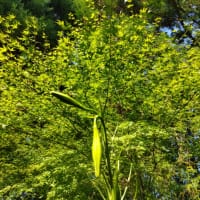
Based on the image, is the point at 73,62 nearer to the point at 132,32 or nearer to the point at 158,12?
the point at 132,32

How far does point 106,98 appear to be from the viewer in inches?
159

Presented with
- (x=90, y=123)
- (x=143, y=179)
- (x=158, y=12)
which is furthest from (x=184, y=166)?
(x=158, y=12)

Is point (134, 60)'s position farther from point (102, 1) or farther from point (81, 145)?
point (102, 1)

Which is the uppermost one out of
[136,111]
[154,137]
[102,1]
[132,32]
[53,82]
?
[102,1]

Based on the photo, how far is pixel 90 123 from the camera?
439 cm

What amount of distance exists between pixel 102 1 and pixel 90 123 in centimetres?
294

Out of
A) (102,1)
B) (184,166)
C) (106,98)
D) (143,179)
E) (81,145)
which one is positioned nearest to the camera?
(106,98)

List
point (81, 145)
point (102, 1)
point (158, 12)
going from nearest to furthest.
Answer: point (81, 145) < point (102, 1) < point (158, 12)

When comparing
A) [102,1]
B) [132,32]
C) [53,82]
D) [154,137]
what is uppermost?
[102,1]

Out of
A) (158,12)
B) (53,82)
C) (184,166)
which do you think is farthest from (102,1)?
(184,166)

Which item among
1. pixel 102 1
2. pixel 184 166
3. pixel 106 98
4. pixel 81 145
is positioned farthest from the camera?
pixel 102 1

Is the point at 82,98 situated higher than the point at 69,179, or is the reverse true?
the point at 82,98

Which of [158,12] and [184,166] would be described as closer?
[184,166]

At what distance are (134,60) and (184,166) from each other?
1559 mm
